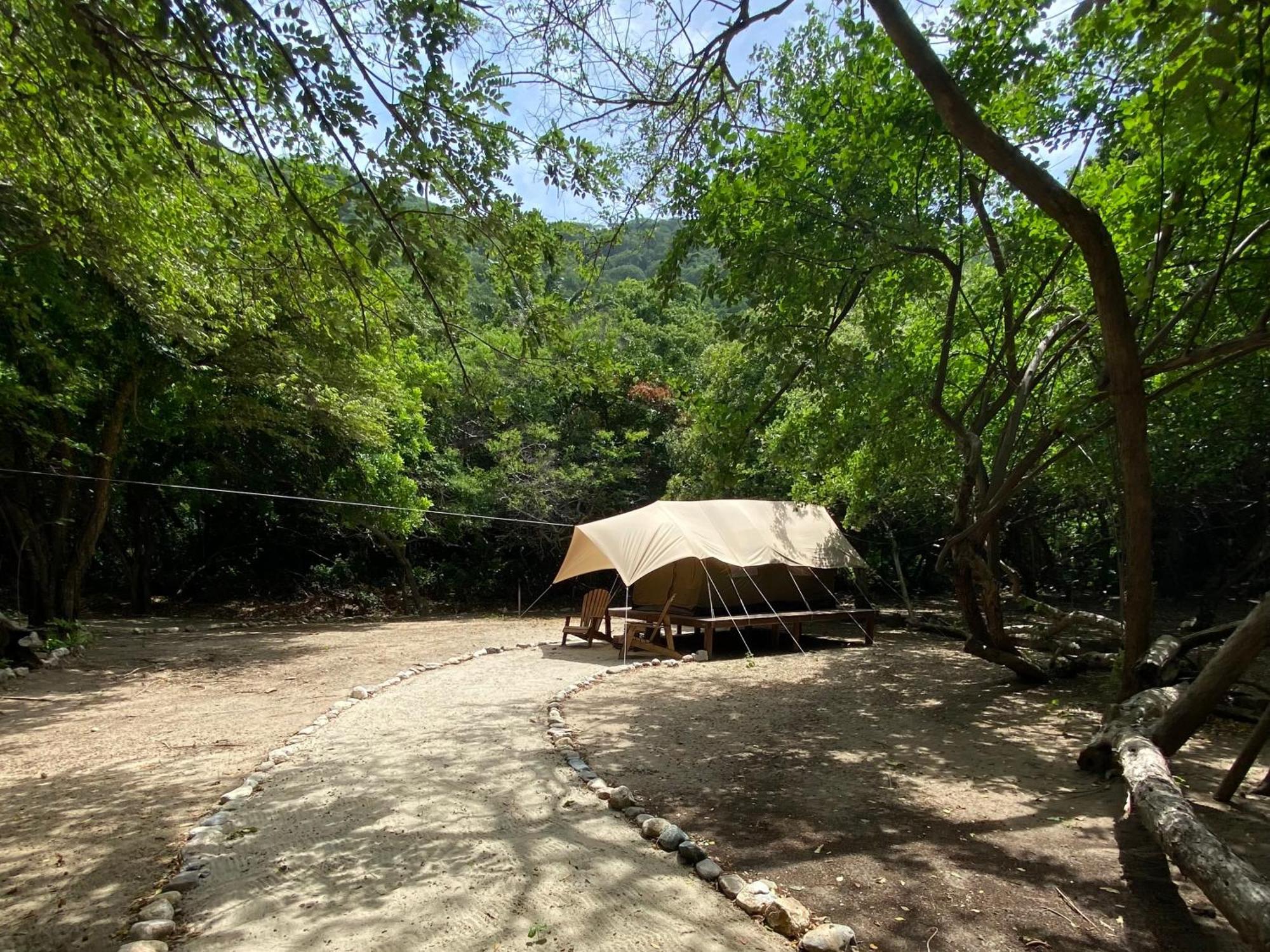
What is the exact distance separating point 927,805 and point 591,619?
22.6 feet

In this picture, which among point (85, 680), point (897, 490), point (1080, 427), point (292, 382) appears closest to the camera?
point (1080, 427)

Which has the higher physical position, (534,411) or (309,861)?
(534,411)

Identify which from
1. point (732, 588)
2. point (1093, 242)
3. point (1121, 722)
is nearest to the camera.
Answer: point (1093, 242)

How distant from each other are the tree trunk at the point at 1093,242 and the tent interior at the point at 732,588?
6236 millimetres

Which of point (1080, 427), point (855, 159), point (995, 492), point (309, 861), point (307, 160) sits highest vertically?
point (855, 159)

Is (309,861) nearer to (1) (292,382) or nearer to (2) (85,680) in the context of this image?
(2) (85,680)

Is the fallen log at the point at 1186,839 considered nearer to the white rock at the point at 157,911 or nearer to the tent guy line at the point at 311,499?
the white rock at the point at 157,911

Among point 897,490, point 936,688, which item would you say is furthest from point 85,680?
point 897,490

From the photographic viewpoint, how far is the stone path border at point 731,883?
2.53m

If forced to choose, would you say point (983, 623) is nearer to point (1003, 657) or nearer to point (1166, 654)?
point (1003, 657)

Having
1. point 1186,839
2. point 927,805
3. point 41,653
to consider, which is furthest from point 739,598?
point 41,653

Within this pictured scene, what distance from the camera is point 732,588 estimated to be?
36.3ft

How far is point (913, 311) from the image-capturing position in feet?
26.9

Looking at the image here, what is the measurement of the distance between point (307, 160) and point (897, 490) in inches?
398
